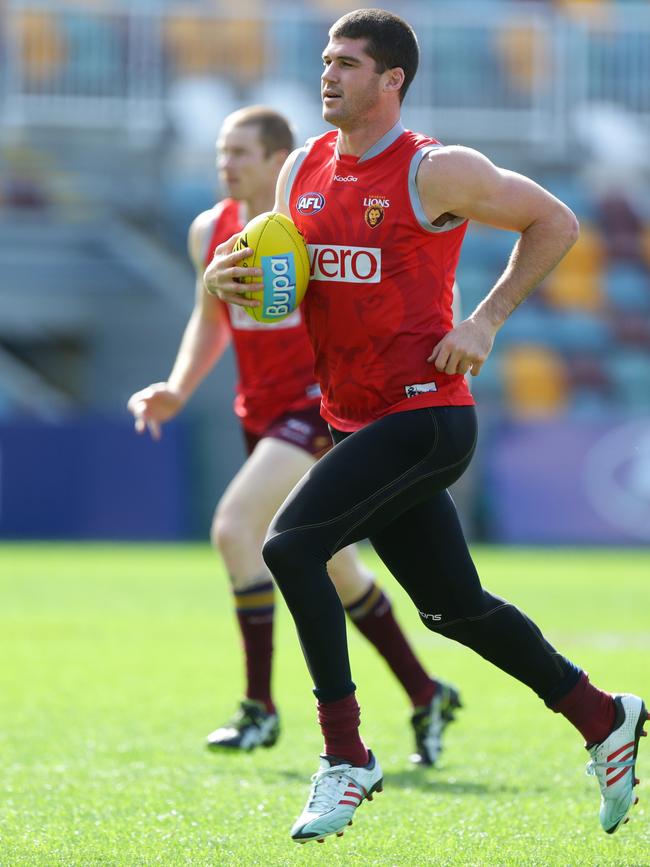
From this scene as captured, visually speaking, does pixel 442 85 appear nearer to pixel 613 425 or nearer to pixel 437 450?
pixel 613 425

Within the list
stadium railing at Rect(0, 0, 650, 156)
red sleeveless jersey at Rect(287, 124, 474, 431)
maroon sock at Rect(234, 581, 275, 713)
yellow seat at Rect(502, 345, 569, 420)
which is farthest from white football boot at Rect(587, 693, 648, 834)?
stadium railing at Rect(0, 0, 650, 156)

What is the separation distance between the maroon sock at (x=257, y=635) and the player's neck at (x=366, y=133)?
225cm

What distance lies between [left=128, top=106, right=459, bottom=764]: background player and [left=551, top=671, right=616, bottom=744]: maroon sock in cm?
146

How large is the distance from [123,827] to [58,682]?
3452 mm

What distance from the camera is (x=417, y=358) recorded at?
4.44 metres

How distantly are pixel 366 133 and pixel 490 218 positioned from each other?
0.46m

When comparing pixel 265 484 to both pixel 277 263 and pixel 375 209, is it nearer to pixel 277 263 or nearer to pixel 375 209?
pixel 277 263

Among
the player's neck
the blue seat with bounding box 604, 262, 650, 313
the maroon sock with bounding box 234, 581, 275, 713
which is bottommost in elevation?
the blue seat with bounding box 604, 262, 650, 313

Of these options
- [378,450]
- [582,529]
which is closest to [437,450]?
[378,450]

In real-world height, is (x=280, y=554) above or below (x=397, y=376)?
below

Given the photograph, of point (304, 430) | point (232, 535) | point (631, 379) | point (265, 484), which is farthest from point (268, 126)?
point (631, 379)

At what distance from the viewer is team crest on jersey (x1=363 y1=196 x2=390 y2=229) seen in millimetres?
4422

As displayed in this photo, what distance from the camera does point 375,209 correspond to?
4.43 metres

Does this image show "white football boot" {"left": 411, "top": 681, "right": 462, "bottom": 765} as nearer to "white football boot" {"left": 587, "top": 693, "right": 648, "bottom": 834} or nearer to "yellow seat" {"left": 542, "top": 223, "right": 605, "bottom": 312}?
"white football boot" {"left": 587, "top": 693, "right": 648, "bottom": 834}
